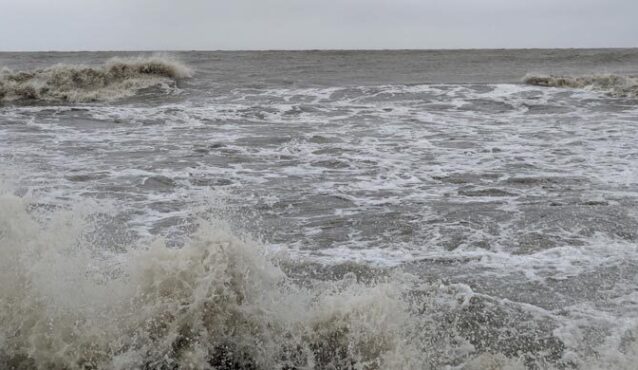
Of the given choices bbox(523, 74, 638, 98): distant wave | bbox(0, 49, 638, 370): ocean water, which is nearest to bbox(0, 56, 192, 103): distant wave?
bbox(0, 49, 638, 370): ocean water

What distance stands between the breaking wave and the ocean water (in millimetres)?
11

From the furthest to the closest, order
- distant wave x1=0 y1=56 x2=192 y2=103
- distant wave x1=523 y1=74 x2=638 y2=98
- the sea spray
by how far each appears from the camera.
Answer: distant wave x1=523 y1=74 x2=638 y2=98, distant wave x1=0 y1=56 x2=192 y2=103, the sea spray

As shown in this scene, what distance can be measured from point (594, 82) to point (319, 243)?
55.7 ft

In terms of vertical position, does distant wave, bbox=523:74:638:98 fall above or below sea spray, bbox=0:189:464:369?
above

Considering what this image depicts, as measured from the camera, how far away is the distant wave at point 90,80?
17.2 m

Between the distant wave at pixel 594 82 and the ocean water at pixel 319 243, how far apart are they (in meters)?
5.32

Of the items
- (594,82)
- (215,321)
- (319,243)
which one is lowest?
(319,243)

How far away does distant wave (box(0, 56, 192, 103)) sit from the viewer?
56.5 feet

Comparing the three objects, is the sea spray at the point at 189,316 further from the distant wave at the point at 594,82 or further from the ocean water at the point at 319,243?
the distant wave at the point at 594,82

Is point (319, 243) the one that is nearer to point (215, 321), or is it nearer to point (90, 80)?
point (215, 321)

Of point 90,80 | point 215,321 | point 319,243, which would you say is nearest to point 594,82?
point 90,80

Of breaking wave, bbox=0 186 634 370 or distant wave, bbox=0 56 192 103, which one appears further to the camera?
distant wave, bbox=0 56 192 103

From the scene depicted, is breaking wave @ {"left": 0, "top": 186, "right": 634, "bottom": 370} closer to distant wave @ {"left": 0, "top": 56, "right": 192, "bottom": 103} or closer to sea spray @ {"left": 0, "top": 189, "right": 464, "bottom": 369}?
sea spray @ {"left": 0, "top": 189, "right": 464, "bottom": 369}

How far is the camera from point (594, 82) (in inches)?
757
